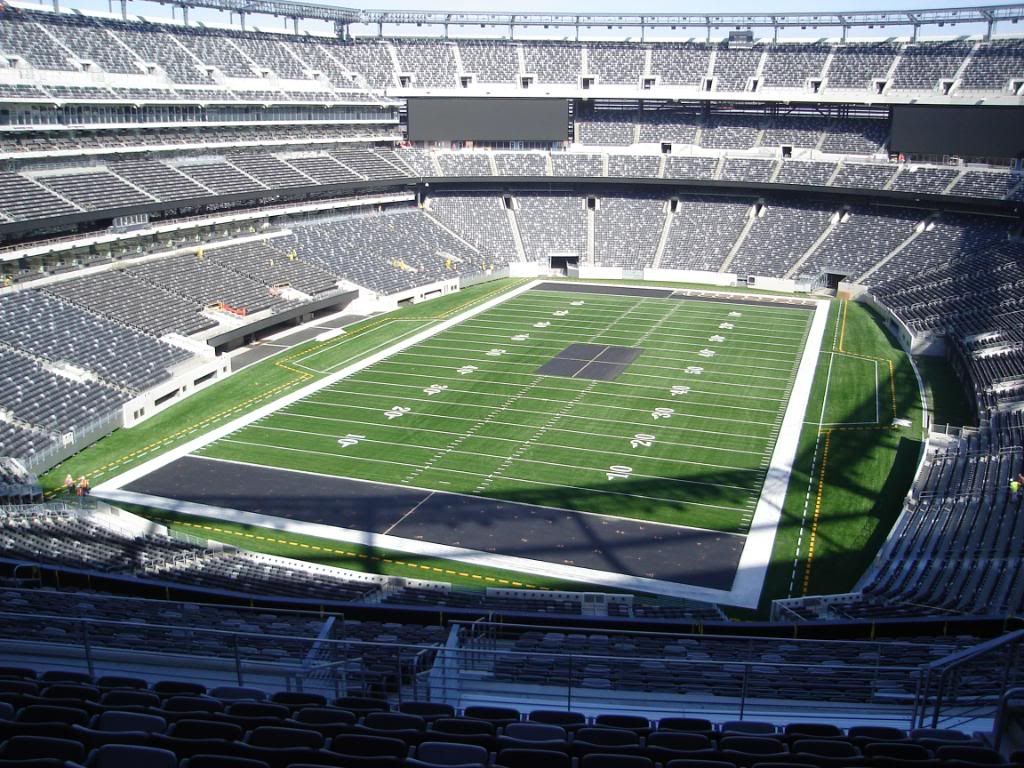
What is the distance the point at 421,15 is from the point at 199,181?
88.5 ft

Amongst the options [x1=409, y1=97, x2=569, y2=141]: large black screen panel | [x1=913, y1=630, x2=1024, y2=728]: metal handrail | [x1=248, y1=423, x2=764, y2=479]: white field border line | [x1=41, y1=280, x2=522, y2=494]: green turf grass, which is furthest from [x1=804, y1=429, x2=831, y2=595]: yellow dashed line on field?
[x1=409, y1=97, x2=569, y2=141]: large black screen panel

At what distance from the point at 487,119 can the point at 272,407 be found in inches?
1385

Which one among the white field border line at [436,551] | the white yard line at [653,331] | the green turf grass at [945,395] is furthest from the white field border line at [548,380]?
the white field border line at [436,551]

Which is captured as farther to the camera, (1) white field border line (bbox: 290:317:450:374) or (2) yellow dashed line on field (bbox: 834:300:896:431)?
(1) white field border line (bbox: 290:317:450:374)

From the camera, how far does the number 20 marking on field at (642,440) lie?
30047 mm

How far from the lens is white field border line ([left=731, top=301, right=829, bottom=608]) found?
71.2ft

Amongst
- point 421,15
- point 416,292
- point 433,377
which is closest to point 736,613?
point 433,377

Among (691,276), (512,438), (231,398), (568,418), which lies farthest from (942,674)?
(691,276)

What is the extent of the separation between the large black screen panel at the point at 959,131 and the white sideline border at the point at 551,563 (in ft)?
84.4

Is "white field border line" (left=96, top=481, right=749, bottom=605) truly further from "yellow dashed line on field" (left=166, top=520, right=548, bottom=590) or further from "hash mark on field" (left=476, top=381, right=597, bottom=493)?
"hash mark on field" (left=476, top=381, right=597, bottom=493)

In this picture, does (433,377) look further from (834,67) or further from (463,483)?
(834,67)

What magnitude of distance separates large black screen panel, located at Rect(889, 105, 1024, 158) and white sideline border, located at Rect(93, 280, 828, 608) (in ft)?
84.4

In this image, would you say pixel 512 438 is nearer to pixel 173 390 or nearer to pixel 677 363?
pixel 677 363

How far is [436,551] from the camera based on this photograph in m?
23.4
